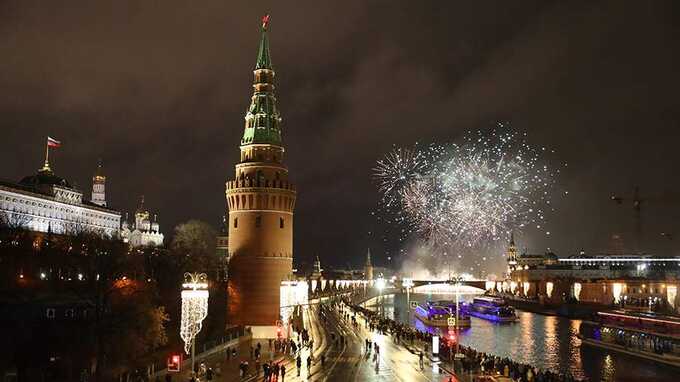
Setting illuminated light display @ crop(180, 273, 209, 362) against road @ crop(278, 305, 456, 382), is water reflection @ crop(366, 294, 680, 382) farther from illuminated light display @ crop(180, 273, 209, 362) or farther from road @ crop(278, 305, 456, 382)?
illuminated light display @ crop(180, 273, 209, 362)

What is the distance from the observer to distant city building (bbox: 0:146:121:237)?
12900 centimetres

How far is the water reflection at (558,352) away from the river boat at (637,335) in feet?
2.71

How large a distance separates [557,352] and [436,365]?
32.3 meters

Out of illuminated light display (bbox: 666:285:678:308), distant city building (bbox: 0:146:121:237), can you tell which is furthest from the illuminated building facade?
illuminated light display (bbox: 666:285:678:308)

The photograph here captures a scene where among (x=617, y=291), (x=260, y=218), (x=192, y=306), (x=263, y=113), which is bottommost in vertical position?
(x=617, y=291)

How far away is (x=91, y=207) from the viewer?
163m

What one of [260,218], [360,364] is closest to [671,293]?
[260,218]

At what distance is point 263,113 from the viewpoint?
61.8 metres

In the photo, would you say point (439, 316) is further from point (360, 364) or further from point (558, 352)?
point (360, 364)

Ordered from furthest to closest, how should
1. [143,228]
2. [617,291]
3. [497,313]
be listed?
1. [143,228]
2. [617,291]
3. [497,313]

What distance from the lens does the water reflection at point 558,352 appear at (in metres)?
56.5

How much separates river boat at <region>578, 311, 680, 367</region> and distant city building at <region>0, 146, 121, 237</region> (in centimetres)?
8487

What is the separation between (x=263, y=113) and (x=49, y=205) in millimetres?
98187

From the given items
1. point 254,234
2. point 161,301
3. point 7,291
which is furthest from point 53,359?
point 254,234
